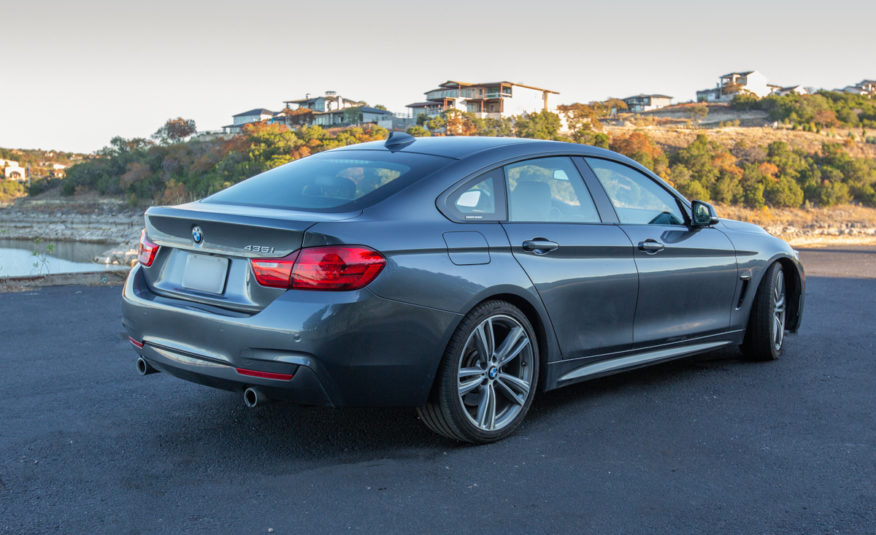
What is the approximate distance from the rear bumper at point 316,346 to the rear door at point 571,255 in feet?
2.41

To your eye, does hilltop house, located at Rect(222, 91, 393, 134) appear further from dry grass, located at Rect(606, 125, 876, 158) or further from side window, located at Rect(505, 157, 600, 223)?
side window, located at Rect(505, 157, 600, 223)

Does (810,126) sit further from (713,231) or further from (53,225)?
(713,231)

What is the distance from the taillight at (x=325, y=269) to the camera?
3.26 metres

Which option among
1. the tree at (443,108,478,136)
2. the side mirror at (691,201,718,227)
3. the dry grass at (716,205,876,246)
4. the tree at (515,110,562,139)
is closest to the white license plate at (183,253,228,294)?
the side mirror at (691,201,718,227)

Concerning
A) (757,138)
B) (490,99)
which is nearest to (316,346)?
(757,138)

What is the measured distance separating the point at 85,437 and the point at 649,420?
9.95 feet

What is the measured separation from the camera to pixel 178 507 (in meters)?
3.04

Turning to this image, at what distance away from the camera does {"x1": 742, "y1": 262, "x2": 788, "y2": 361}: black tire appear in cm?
580

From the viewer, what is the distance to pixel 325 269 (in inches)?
128

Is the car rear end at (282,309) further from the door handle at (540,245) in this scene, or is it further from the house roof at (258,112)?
the house roof at (258,112)

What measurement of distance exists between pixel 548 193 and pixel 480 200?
558 millimetres

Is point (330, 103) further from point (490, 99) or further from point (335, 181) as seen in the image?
point (335, 181)

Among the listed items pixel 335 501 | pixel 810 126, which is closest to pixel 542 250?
pixel 335 501

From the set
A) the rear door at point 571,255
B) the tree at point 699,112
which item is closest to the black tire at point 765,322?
the rear door at point 571,255
